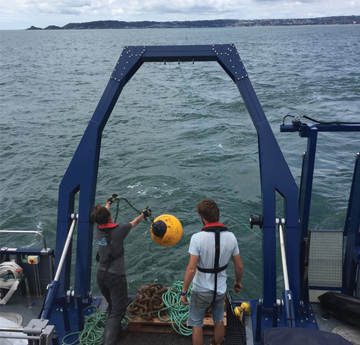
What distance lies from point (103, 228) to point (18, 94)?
3102 cm

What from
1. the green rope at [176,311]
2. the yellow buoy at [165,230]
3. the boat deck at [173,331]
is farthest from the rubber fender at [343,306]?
the yellow buoy at [165,230]

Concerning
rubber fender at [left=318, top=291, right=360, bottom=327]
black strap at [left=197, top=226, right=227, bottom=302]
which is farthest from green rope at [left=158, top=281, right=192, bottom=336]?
rubber fender at [left=318, top=291, right=360, bottom=327]

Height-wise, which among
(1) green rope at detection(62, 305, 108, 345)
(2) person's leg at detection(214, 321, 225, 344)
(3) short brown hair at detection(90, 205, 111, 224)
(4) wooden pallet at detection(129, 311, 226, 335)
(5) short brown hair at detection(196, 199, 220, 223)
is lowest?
(1) green rope at detection(62, 305, 108, 345)

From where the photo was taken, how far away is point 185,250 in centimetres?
1073

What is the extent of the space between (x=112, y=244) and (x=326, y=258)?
320 cm

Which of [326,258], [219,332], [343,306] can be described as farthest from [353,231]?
[219,332]

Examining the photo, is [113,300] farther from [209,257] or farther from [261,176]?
[261,176]

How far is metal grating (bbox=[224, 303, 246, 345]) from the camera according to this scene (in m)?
5.03

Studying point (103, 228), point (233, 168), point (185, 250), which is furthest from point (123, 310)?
point (233, 168)

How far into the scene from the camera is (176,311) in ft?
17.4

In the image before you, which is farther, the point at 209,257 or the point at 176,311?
the point at 176,311

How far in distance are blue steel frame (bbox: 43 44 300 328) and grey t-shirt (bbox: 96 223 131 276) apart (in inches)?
35.6

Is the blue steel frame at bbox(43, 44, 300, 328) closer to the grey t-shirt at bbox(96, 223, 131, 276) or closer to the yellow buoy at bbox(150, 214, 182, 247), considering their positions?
the grey t-shirt at bbox(96, 223, 131, 276)

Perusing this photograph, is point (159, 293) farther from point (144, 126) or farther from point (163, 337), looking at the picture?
point (144, 126)
